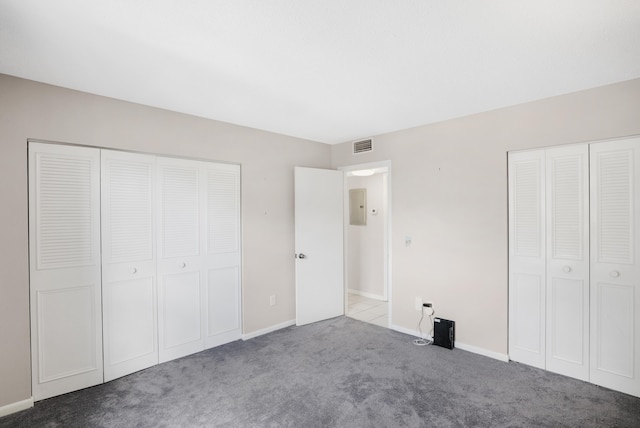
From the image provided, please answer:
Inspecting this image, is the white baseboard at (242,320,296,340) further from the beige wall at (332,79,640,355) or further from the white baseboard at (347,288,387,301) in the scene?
the white baseboard at (347,288,387,301)

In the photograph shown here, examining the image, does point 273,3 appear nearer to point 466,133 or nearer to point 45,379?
point 466,133

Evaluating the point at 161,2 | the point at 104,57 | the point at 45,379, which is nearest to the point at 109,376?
the point at 45,379

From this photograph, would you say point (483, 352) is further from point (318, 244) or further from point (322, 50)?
point (322, 50)

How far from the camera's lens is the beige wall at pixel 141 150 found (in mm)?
2299

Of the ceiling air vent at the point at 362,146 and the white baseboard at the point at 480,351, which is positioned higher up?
the ceiling air vent at the point at 362,146

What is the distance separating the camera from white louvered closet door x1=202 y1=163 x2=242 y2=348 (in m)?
3.40

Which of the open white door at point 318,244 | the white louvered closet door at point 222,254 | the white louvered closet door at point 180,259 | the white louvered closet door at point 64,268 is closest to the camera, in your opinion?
the white louvered closet door at point 64,268

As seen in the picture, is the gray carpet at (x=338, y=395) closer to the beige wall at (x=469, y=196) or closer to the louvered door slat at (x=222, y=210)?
the beige wall at (x=469, y=196)

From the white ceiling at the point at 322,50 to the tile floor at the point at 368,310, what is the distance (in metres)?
2.78

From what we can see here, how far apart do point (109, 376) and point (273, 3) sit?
10.2 feet

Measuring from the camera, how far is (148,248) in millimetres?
2980

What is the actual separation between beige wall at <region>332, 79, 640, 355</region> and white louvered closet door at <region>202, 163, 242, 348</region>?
1901 millimetres

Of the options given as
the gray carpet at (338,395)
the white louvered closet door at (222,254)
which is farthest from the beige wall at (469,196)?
the white louvered closet door at (222,254)

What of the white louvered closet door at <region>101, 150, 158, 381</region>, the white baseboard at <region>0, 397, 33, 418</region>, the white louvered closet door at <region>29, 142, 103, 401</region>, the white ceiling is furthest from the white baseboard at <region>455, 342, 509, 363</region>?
the white baseboard at <region>0, 397, 33, 418</region>
